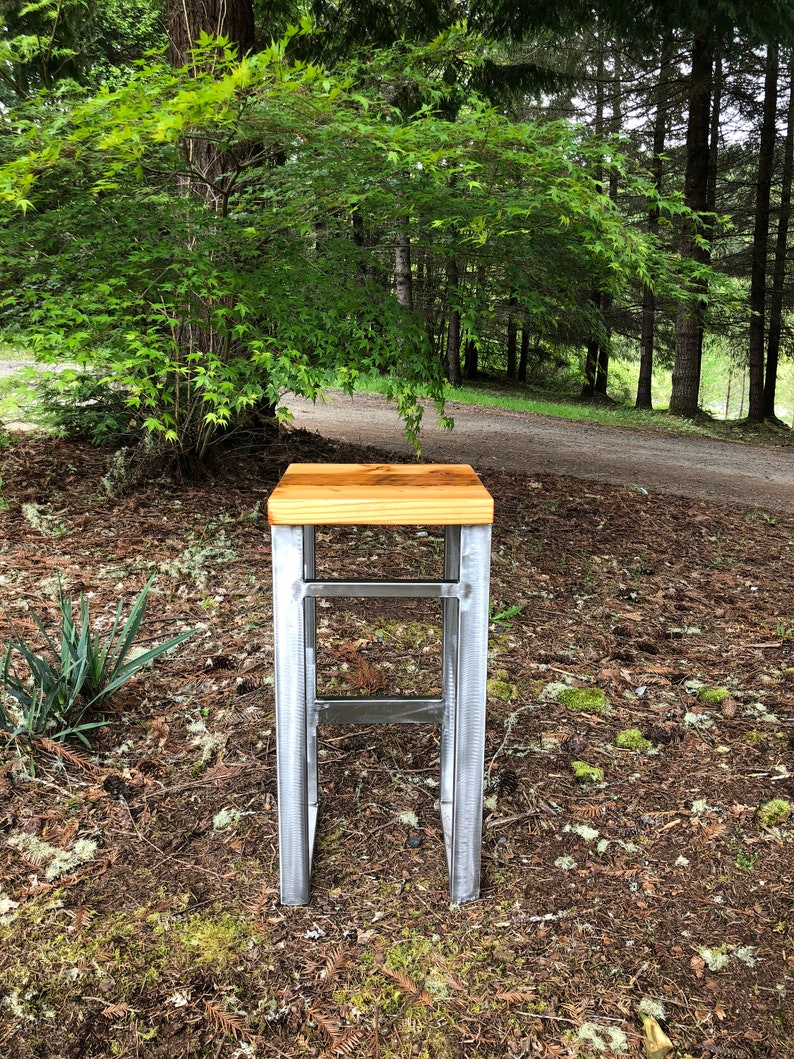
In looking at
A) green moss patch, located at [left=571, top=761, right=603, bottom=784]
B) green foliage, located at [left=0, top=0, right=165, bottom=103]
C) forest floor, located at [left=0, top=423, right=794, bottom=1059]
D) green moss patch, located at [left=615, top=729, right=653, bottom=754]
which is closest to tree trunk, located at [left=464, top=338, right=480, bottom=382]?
green foliage, located at [left=0, top=0, right=165, bottom=103]

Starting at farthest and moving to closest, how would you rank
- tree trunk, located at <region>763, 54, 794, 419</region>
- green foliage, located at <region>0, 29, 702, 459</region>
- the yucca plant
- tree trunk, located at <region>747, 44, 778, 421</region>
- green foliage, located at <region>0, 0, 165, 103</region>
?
tree trunk, located at <region>763, 54, 794, 419</region>, tree trunk, located at <region>747, 44, 778, 421</region>, green foliage, located at <region>0, 0, 165, 103</region>, green foliage, located at <region>0, 29, 702, 459</region>, the yucca plant

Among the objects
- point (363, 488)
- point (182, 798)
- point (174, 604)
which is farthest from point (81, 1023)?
point (174, 604)

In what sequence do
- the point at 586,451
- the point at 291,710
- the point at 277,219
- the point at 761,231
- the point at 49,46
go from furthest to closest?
the point at 761,231 < the point at 586,451 < the point at 49,46 < the point at 277,219 < the point at 291,710

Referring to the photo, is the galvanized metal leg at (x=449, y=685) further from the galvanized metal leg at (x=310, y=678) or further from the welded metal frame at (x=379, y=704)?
the galvanized metal leg at (x=310, y=678)

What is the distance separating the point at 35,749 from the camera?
237 cm

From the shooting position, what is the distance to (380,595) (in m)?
1.72

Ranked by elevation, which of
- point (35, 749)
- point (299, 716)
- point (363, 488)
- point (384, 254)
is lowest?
point (35, 749)

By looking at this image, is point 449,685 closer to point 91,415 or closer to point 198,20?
point 91,415

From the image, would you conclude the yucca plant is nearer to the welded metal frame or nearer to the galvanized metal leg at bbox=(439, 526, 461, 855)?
the welded metal frame

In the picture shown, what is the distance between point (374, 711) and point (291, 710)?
0.93 ft

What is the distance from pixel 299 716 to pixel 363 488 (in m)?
0.60

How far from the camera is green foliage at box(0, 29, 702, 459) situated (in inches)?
111

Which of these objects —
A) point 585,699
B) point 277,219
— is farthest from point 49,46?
point 585,699

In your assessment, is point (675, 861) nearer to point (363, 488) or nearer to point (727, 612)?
point (363, 488)
